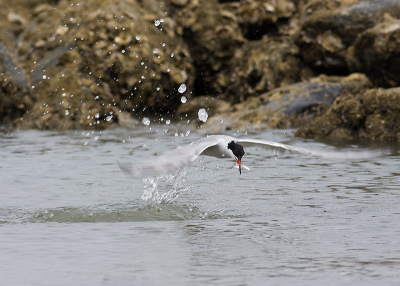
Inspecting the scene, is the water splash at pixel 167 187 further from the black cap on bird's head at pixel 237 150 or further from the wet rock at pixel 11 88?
the wet rock at pixel 11 88

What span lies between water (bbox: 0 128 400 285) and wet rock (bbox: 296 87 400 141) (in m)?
1.45

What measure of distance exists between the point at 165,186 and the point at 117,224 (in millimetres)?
2703

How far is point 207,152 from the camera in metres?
9.96

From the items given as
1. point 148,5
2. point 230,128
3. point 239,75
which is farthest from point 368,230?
point 148,5

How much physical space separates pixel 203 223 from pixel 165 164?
83 cm

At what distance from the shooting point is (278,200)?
9.77 metres

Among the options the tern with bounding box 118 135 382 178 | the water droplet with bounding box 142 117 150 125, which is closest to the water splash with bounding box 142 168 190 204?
the tern with bounding box 118 135 382 178

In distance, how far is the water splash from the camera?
1001 cm

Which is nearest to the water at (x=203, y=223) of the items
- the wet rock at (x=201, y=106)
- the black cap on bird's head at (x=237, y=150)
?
the black cap on bird's head at (x=237, y=150)

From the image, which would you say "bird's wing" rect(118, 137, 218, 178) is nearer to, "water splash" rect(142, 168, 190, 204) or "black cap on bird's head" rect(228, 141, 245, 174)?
"black cap on bird's head" rect(228, 141, 245, 174)

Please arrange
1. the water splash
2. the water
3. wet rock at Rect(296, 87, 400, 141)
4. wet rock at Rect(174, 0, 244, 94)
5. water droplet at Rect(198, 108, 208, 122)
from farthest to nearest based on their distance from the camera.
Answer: wet rock at Rect(174, 0, 244, 94)
water droplet at Rect(198, 108, 208, 122)
wet rock at Rect(296, 87, 400, 141)
the water splash
the water

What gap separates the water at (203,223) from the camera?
636 cm

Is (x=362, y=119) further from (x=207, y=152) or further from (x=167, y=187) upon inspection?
(x=207, y=152)

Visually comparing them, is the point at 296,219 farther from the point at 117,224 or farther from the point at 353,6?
the point at 353,6
